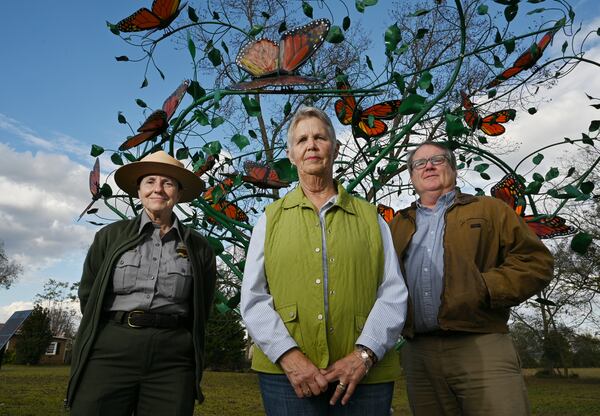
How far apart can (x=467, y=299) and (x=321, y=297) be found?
0.70 metres

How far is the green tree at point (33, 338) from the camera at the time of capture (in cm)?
3284

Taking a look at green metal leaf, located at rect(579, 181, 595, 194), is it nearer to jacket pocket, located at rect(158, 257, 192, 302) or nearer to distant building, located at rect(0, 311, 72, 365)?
→ jacket pocket, located at rect(158, 257, 192, 302)

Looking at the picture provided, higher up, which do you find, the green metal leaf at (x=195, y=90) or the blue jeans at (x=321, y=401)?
the green metal leaf at (x=195, y=90)

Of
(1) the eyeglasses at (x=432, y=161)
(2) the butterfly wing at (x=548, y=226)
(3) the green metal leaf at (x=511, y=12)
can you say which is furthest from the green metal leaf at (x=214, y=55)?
(2) the butterfly wing at (x=548, y=226)

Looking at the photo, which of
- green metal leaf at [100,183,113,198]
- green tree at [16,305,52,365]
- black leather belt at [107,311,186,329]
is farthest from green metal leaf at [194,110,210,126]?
green tree at [16,305,52,365]

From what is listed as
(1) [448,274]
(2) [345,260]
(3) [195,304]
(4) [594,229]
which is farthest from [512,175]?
(4) [594,229]

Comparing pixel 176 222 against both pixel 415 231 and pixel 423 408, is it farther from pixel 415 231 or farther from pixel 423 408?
pixel 423 408

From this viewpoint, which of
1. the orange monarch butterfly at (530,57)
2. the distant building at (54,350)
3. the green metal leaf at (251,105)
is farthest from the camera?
the distant building at (54,350)

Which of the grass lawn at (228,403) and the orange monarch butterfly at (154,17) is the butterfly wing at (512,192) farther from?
the grass lawn at (228,403)

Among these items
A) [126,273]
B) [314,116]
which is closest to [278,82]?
[314,116]

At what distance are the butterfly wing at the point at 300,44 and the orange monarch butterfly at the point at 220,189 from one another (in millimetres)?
757

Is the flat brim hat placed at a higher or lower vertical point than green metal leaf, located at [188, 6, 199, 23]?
lower

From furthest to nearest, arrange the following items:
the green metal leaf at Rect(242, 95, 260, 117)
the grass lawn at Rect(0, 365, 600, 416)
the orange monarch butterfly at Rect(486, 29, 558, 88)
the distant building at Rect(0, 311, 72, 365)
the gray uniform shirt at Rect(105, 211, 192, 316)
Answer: the distant building at Rect(0, 311, 72, 365), the grass lawn at Rect(0, 365, 600, 416), the orange monarch butterfly at Rect(486, 29, 558, 88), the green metal leaf at Rect(242, 95, 260, 117), the gray uniform shirt at Rect(105, 211, 192, 316)

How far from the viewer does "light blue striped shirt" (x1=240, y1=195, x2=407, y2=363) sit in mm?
1636
